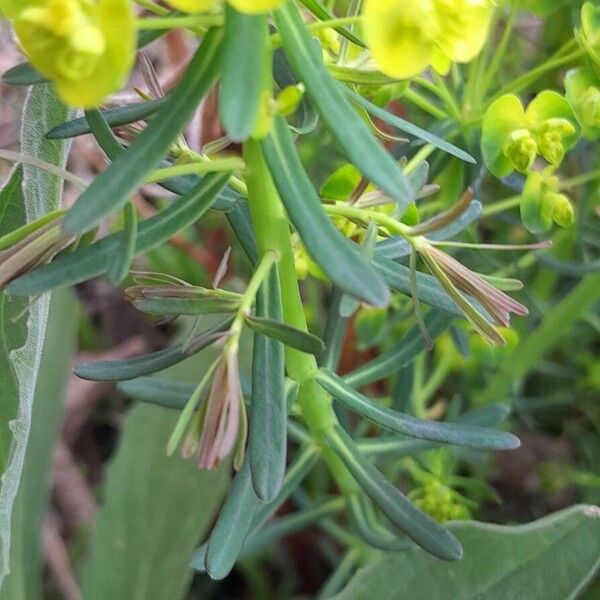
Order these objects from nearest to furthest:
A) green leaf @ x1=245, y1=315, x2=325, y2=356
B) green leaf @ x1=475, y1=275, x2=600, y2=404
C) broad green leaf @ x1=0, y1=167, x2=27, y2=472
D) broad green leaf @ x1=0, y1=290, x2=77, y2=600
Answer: green leaf @ x1=245, y1=315, x2=325, y2=356
broad green leaf @ x1=0, y1=167, x2=27, y2=472
green leaf @ x1=475, y1=275, x2=600, y2=404
broad green leaf @ x1=0, y1=290, x2=77, y2=600

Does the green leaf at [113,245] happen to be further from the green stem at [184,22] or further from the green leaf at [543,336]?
the green leaf at [543,336]

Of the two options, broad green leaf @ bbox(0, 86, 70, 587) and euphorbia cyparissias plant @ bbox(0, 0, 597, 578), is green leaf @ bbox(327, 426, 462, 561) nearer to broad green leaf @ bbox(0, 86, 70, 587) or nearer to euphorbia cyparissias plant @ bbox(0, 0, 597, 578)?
euphorbia cyparissias plant @ bbox(0, 0, 597, 578)

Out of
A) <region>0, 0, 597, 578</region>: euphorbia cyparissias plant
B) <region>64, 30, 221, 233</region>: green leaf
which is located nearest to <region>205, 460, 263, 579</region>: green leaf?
<region>0, 0, 597, 578</region>: euphorbia cyparissias plant

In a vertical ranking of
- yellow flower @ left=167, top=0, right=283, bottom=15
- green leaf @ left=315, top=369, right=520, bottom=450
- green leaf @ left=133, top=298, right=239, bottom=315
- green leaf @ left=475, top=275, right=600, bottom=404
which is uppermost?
yellow flower @ left=167, top=0, right=283, bottom=15

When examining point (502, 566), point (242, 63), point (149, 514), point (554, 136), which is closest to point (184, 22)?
point (242, 63)

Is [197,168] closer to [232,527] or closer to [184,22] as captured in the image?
Answer: [184,22]

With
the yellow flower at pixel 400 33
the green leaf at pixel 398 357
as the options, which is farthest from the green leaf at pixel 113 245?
the green leaf at pixel 398 357

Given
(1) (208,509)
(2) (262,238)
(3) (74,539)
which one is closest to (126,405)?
(3) (74,539)
